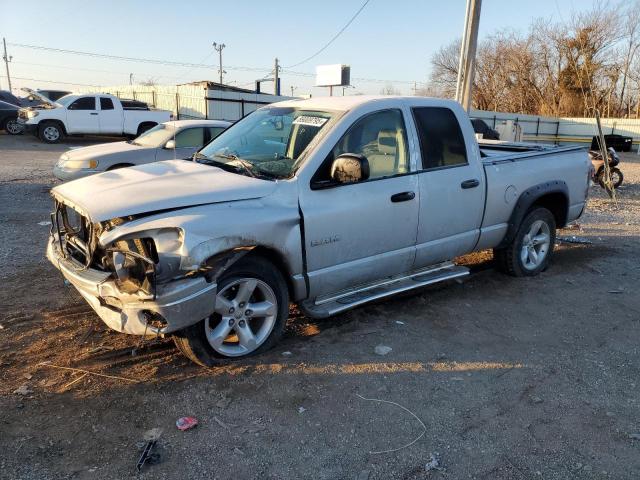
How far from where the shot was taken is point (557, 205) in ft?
20.6

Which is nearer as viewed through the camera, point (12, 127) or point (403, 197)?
point (403, 197)

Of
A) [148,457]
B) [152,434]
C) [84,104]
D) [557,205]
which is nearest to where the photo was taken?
[148,457]

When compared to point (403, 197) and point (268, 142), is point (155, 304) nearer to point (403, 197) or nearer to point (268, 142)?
point (268, 142)

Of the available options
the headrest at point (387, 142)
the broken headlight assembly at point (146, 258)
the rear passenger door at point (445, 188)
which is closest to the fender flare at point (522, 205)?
the rear passenger door at point (445, 188)

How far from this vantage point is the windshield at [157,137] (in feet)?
32.6

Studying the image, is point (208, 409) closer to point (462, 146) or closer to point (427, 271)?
point (427, 271)

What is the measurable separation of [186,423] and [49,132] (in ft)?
69.6

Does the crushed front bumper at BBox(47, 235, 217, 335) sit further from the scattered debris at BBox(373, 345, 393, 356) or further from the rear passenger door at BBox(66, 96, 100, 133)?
the rear passenger door at BBox(66, 96, 100, 133)

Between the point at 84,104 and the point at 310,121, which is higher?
the point at 84,104

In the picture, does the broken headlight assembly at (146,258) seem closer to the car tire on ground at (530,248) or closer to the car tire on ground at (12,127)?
the car tire on ground at (530,248)

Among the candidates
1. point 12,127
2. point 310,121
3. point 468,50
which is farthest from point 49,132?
point 310,121

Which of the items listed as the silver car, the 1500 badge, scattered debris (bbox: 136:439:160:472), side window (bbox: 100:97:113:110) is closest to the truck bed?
the 1500 badge

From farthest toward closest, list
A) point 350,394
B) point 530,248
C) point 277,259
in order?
1. point 530,248
2. point 277,259
3. point 350,394

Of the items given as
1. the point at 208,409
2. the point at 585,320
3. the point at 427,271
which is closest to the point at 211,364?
the point at 208,409
